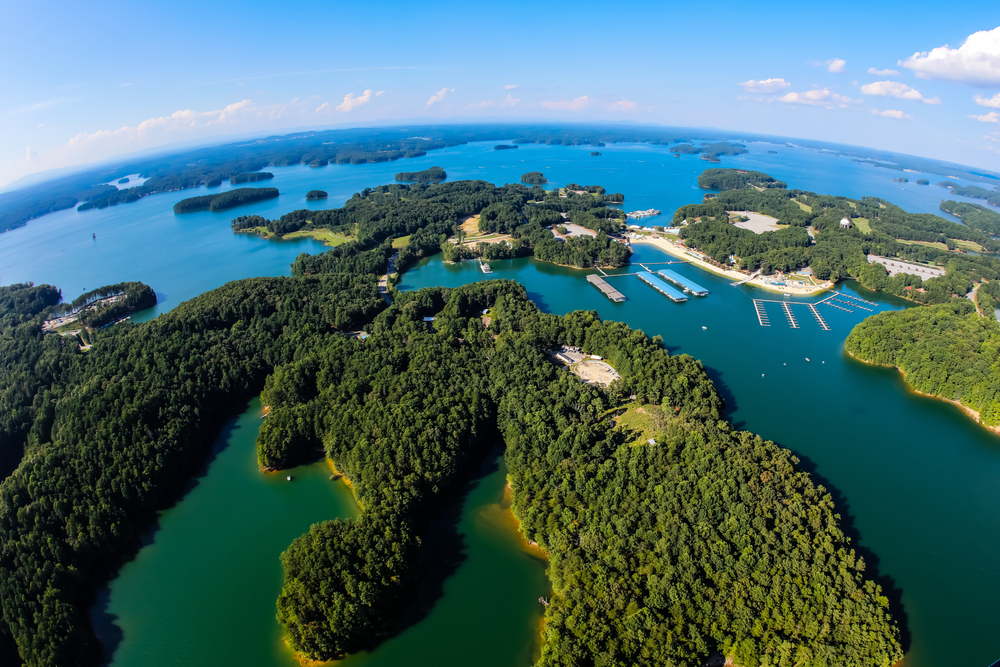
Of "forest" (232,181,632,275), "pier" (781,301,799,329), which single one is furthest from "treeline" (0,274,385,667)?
"pier" (781,301,799,329)

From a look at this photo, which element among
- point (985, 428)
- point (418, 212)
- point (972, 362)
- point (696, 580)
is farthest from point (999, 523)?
point (418, 212)

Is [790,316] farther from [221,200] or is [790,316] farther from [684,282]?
[221,200]

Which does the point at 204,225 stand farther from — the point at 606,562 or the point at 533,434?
the point at 606,562

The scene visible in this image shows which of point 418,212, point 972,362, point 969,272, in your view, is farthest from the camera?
point 418,212

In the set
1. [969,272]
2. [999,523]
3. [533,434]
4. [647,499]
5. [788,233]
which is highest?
[788,233]

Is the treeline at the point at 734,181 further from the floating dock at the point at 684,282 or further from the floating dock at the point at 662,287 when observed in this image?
the floating dock at the point at 662,287

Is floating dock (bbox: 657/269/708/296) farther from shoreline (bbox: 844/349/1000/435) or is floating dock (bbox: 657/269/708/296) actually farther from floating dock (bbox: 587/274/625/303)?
shoreline (bbox: 844/349/1000/435)

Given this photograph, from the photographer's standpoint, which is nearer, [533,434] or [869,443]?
[533,434]
